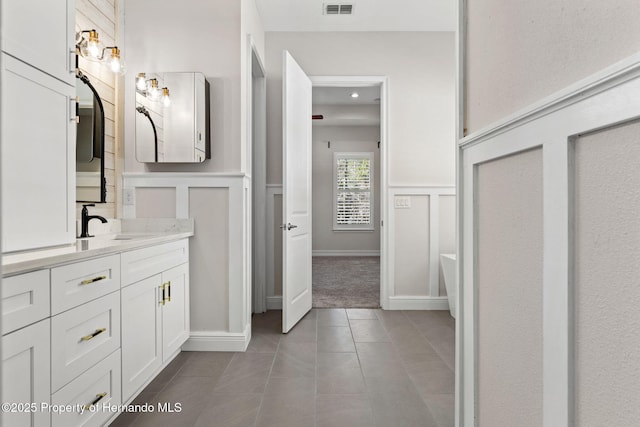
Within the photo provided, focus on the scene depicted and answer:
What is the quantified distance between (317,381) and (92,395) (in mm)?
1150

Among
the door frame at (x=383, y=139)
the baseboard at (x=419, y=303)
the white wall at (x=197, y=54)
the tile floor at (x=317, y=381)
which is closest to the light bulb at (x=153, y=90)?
the white wall at (x=197, y=54)

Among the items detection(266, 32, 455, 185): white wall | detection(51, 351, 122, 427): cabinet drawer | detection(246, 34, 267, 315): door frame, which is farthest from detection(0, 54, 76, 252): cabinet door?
detection(266, 32, 455, 185): white wall

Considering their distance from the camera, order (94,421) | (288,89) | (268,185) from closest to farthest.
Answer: (94,421) → (288,89) → (268,185)

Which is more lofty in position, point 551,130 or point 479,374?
point 551,130

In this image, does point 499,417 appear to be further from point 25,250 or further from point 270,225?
point 270,225

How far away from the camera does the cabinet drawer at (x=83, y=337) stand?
1.28m

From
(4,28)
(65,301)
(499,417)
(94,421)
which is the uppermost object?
(4,28)

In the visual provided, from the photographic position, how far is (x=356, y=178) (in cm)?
819

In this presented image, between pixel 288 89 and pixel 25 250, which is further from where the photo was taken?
pixel 288 89

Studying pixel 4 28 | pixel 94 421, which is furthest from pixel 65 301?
pixel 4 28

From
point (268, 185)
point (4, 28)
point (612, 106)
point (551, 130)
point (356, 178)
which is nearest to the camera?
point (612, 106)

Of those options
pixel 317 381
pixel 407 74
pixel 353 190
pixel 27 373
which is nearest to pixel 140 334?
pixel 27 373

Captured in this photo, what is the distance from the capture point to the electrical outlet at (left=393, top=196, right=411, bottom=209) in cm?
375

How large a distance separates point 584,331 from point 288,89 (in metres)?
2.74
